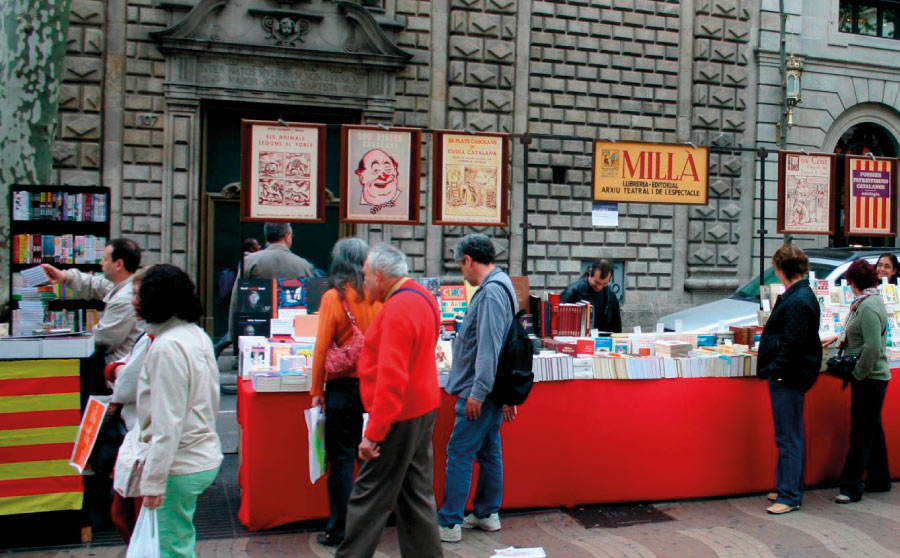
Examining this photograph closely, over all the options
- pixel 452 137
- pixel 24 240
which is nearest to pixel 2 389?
pixel 24 240

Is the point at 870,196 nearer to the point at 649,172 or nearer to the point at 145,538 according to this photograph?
the point at 649,172

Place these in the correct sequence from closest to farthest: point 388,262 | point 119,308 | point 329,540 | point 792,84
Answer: point 388,262 → point 329,540 → point 119,308 → point 792,84

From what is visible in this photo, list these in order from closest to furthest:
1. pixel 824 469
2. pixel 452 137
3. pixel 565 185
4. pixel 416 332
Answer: pixel 416 332
pixel 824 469
pixel 452 137
pixel 565 185

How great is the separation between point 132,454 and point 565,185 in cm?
1149

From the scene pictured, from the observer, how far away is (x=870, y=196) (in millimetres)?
9211

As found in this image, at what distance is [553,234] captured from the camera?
14.3 m

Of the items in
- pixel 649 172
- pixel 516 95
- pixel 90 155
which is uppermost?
pixel 516 95

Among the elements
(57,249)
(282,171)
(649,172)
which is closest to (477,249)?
(282,171)

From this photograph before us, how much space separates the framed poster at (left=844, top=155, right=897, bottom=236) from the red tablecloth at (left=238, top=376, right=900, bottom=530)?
353cm

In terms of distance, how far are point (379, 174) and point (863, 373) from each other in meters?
4.36

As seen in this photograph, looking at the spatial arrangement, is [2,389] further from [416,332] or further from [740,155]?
[740,155]

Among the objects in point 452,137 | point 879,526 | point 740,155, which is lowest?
point 879,526

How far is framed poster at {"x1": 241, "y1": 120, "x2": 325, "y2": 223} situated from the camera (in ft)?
24.2

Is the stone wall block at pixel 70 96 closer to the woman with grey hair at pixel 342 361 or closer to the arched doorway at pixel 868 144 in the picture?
the woman with grey hair at pixel 342 361
